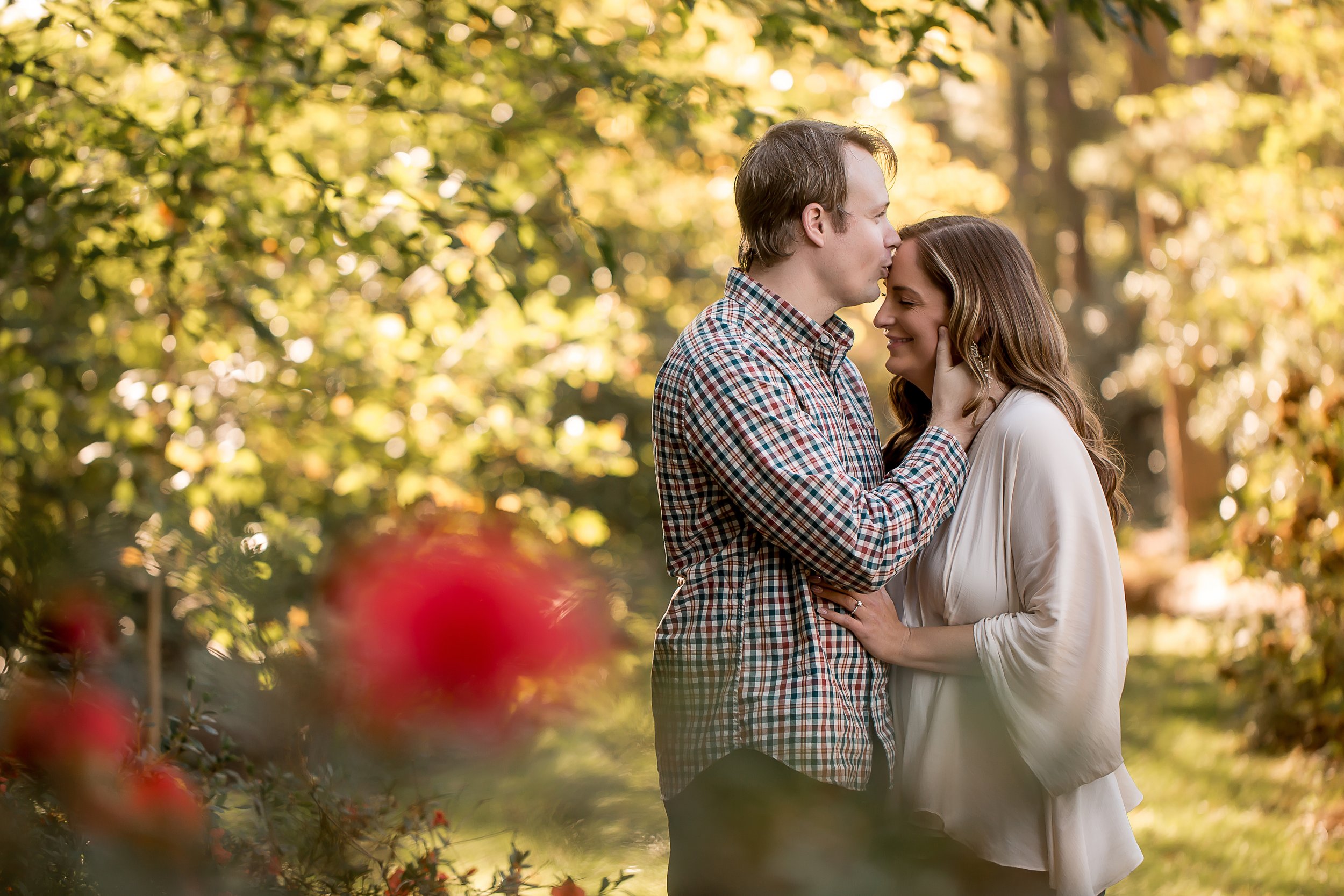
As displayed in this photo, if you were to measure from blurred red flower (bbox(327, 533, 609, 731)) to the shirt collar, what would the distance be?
31.1 inches

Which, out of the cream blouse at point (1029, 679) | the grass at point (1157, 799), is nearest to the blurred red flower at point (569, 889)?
the grass at point (1157, 799)

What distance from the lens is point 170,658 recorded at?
2609 mm

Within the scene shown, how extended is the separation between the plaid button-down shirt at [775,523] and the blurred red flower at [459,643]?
1.37 ft

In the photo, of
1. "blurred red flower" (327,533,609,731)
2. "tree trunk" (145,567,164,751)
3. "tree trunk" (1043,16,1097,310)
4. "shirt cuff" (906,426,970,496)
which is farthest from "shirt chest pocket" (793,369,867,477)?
"tree trunk" (1043,16,1097,310)

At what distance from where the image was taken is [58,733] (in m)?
1.35

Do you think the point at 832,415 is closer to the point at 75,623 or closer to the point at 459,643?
the point at 459,643

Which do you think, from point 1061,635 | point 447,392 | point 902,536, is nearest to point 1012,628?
point 1061,635

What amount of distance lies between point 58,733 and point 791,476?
106 centimetres

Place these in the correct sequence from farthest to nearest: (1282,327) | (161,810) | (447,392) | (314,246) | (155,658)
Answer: (1282,327) < (447,392) < (314,246) < (155,658) < (161,810)

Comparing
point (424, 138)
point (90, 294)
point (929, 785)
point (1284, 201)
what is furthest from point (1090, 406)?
point (1284, 201)

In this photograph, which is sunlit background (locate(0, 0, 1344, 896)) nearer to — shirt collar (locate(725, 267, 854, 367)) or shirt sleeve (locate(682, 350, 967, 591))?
shirt sleeve (locate(682, 350, 967, 591))

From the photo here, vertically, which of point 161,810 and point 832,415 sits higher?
point 832,415

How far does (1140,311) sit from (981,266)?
1382cm

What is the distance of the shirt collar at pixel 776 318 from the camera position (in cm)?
197
